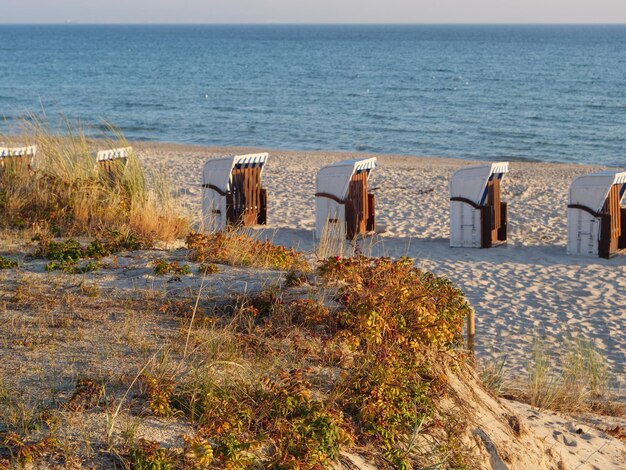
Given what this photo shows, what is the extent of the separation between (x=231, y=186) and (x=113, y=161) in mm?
2609

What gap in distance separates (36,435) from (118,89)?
146 ft

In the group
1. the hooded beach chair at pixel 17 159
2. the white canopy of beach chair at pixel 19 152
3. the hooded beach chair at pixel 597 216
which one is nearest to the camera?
the hooded beach chair at pixel 17 159

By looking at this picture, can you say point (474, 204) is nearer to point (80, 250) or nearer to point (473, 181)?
point (473, 181)

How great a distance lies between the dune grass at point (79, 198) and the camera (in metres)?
7.49

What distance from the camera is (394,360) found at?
4141mm

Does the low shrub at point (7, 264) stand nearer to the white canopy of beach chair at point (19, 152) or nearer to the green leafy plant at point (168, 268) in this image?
the green leafy plant at point (168, 268)

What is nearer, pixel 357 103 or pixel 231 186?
pixel 231 186

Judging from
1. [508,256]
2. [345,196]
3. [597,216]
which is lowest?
[508,256]

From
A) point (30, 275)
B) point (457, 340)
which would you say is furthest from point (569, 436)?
point (30, 275)

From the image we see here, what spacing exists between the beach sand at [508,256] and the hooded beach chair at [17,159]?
191 cm

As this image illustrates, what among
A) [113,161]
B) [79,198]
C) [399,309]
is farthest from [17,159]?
[399,309]

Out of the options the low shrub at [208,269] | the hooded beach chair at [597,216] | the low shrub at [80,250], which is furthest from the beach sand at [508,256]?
the low shrub at [80,250]

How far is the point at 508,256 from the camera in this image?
10.3 meters

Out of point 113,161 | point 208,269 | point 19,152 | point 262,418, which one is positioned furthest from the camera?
point 19,152
